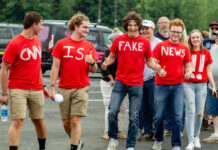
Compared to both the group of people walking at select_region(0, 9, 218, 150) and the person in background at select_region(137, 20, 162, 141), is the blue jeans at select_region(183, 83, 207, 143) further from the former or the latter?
the person in background at select_region(137, 20, 162, 141)

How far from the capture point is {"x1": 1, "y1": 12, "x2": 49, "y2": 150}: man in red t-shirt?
605cm

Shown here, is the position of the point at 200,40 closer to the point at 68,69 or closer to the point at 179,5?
the point at 68,69

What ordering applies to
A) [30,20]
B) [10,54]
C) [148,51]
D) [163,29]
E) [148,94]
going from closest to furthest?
[10,54]
[30,20]
[148,51]
[148,94]
[163,29]

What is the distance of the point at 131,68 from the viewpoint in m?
6.83

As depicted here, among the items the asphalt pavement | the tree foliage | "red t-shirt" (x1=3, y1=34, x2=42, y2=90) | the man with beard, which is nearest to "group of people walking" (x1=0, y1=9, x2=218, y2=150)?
"red t-shirt" (x1=3, y1=34, x2=42, y2=90)

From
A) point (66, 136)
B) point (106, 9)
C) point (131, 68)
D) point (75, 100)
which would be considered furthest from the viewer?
point (106, 9)

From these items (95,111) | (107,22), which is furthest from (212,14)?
(95,111)

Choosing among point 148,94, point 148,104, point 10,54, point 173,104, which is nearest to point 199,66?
point 173,104

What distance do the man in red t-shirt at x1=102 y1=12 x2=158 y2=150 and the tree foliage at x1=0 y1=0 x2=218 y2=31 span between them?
48276mm

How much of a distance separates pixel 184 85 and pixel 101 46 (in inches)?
520

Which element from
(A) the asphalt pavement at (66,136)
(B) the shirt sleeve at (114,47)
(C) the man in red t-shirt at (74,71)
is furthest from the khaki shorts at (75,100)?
(A) the asphalt pavement at (66,136)

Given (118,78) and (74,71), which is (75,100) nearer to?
(74,71)

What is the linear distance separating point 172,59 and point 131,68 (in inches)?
24.6

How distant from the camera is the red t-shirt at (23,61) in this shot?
19.8ft
